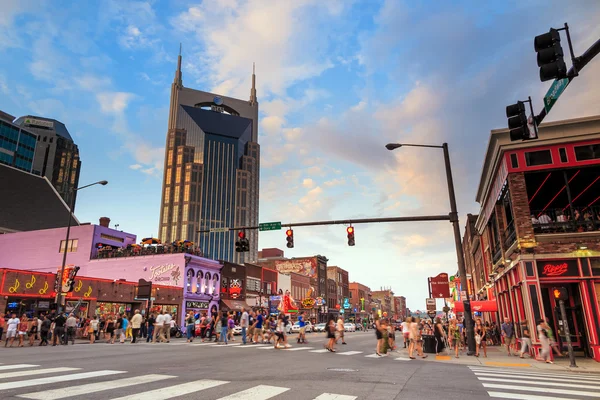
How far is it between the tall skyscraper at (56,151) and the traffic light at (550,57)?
173704 millimetres

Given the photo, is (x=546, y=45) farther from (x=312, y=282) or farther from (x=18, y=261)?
(x=312, y=282)

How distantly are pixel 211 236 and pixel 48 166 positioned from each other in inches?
2817

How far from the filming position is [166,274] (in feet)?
143

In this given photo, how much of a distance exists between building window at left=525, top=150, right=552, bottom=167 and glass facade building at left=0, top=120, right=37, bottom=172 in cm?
13595

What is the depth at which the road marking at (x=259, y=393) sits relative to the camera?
21.9 ft

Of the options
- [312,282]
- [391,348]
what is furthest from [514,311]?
[312,282]

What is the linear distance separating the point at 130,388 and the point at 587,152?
796 inches

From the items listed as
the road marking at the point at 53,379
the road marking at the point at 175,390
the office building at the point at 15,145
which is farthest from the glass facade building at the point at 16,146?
the road marking at the point at 175,390

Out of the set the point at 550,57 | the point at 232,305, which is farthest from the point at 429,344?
the point at 232,305

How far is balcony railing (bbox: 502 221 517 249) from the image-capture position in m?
19.6

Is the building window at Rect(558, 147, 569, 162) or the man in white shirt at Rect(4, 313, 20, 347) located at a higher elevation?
the building window at Rect(558, 147, 569, 162)

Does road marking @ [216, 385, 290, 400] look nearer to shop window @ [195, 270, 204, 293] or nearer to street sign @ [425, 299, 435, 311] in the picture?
street sign @ [425, 299, 435, 311]

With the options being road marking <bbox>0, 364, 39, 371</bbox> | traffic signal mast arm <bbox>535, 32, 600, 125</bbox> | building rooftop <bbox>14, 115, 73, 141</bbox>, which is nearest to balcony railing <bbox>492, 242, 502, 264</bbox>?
traffic signal mast arm <bbox>535, 32, 600, 125</bbox>

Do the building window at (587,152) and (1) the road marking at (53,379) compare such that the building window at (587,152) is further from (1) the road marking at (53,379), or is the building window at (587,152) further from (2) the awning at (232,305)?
(2) the awning at (232,305)
